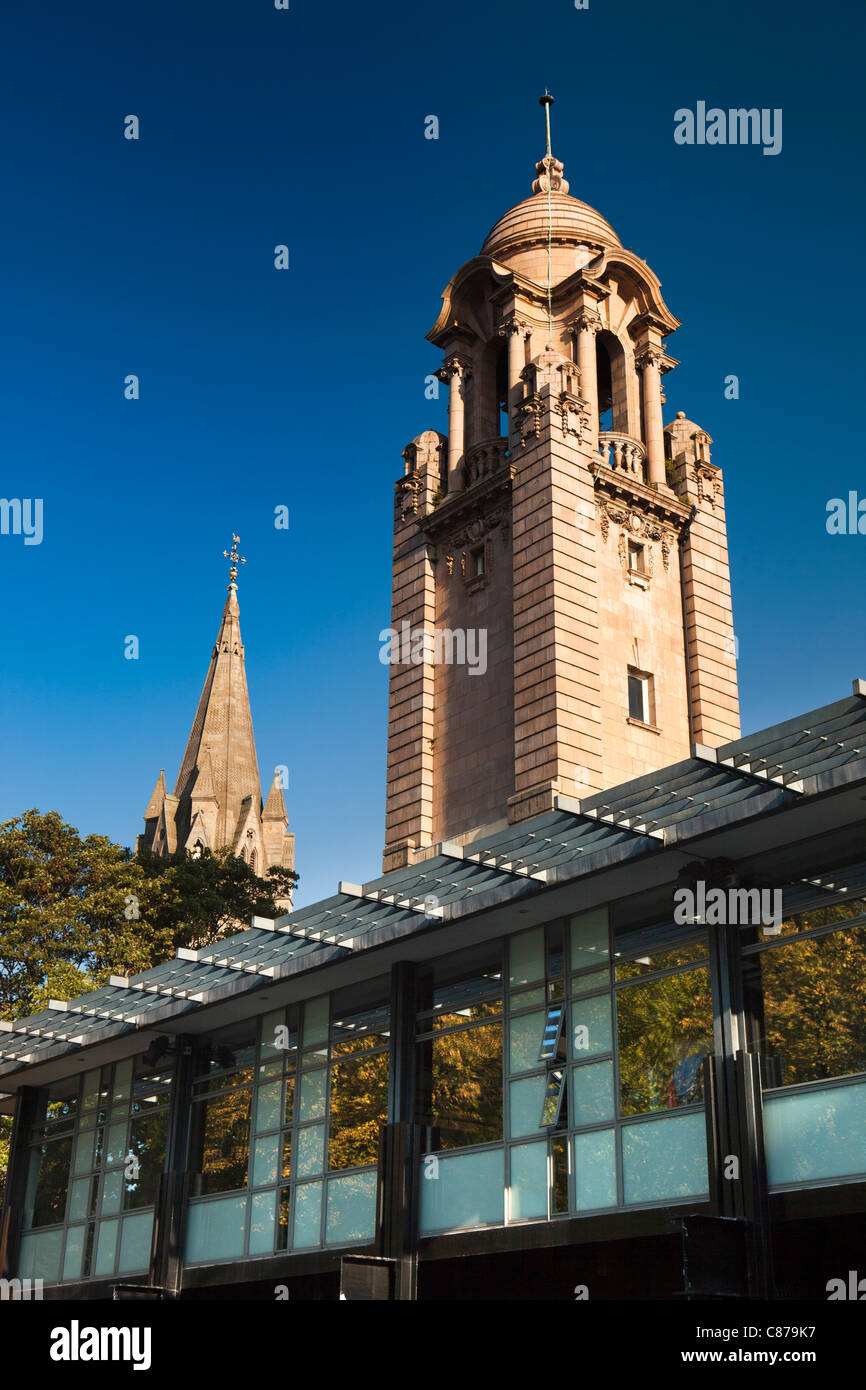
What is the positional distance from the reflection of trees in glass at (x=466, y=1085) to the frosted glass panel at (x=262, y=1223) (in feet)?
12.7

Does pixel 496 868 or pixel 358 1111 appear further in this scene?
pixel 358 1111

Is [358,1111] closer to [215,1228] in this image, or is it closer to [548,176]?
[215,1228]

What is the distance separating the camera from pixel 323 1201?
78.8 feet

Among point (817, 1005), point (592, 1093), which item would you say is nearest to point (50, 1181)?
point (592, 1093)

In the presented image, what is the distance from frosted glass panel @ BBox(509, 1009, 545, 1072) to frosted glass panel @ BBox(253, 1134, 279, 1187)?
574 centimetres

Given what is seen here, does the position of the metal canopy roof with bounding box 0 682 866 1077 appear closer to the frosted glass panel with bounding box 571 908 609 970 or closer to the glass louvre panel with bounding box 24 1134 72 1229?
the frosted glass panel with bounding box 571 908 609 970

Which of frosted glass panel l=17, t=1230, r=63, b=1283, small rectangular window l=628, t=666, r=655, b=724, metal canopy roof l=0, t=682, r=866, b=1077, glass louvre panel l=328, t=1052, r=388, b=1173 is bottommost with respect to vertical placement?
frosted glass panel l=17, t=1230, r=63, b=1283

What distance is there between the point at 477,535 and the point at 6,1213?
24.5 meters

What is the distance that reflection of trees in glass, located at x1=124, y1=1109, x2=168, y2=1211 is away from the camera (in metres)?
27.9

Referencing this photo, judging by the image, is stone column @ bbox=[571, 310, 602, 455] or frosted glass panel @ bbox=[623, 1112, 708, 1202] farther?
stone column @ bbox=[571, 310, 602, 455]

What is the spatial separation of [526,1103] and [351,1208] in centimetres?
410

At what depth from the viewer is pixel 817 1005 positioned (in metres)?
18.5

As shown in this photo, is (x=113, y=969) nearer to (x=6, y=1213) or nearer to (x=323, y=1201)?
(x=6, y=1213)

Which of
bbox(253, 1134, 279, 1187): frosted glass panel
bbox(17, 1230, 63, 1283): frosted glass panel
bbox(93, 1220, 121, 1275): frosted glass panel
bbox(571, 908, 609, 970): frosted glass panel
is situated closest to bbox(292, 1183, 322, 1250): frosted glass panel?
bbox(253, 1134, 279, 1187): frosted glass panel
